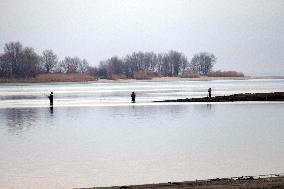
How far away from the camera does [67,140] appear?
1920 cm

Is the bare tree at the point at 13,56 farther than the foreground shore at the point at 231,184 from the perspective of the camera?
Yes

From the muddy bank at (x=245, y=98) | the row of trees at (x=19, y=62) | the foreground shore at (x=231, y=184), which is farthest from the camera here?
the row of trees at (x=19, y=62)

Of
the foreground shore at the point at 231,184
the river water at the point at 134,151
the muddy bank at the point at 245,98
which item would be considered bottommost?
the muddy bank at the point at 245,98

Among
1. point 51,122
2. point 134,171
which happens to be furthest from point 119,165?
point 51,122

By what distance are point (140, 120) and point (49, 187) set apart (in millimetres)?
16101

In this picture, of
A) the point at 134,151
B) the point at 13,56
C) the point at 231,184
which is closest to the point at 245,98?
the point at 134,151

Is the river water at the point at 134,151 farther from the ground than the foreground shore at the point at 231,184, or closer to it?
closer to it

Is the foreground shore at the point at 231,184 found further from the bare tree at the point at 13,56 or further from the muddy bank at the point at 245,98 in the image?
the bare tree at the point at 13,56

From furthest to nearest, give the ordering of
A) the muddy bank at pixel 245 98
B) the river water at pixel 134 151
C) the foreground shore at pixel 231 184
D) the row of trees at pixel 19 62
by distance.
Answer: the row of trees at pixel 19 62, the muddy bank at pixel 245 98, the river water at pixel 134 151, the foreground shore at pixel 231 184

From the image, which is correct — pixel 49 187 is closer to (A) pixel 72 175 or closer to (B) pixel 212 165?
(A) pixel 72 175

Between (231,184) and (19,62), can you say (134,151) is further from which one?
(19,62)

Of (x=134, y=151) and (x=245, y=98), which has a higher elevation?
(x=134, y=151)

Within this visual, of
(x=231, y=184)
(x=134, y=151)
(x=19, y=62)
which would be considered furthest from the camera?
(x=19, y=62)

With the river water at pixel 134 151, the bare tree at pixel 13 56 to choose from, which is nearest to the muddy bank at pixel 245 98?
the river water at pixel 134 151
